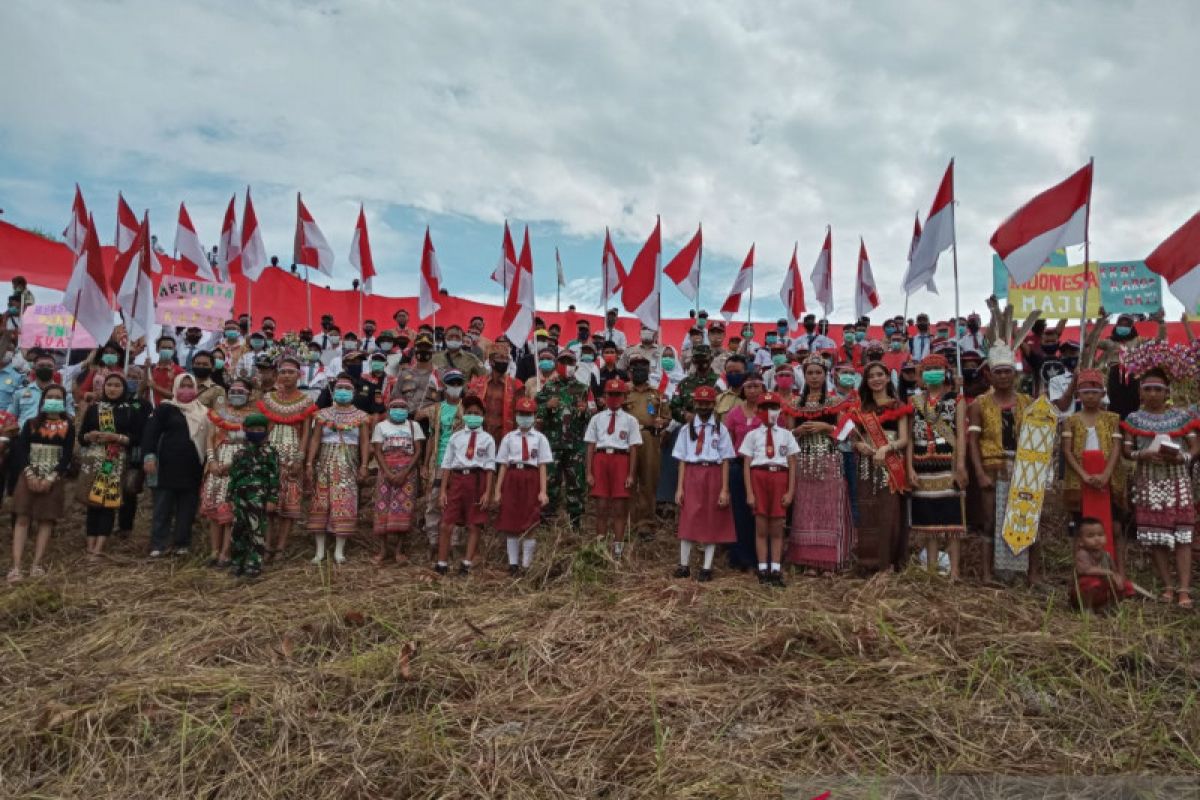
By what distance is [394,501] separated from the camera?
305 inches

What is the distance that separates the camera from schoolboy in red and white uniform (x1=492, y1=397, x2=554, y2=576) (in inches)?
286

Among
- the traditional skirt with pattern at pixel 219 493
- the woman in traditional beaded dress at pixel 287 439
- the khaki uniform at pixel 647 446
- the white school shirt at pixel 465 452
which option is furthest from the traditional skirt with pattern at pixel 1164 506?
the traditional skirt with pattern at pixel 219 493

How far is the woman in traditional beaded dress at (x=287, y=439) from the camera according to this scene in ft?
25.5

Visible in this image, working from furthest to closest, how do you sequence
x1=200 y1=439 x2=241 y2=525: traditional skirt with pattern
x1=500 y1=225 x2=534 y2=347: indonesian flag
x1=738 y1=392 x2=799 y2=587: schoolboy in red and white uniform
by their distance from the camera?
x1=500 y1=225 x2=534 y2=347: indonesian flag → x1=200 y1=439 x2=241 y2=525: traditional skirt with pattern → x1=738 y1=392 x2=799 y2=587: schoolboy in red and white uniform

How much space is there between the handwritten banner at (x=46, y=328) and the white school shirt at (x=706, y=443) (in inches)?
370

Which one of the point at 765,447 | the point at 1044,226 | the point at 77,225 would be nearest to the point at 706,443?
the point at 765,447

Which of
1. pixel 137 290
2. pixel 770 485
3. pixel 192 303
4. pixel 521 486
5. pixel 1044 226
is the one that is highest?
pixel 1044 226

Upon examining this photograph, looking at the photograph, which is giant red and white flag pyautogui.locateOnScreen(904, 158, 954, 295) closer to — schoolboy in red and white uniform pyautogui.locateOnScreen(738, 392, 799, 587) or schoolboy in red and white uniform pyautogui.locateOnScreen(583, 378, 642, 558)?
schoolboy in red and white uniform pyautogui.locateOnScreen(738, 392, 799, 587)

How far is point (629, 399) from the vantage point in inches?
347

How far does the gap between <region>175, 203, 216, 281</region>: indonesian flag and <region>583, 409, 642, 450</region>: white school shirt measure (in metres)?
8.44

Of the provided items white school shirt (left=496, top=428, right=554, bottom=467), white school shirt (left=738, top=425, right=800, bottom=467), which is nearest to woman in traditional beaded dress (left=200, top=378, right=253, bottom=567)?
white school shirt (left=496, top=428, right=554, bottom=467)

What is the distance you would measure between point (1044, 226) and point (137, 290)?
30.8 feet

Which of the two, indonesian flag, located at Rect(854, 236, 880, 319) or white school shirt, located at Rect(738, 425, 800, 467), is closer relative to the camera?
white school shirt, located at Rect(738, 425, 800, 467)

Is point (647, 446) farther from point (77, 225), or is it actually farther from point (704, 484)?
point (77, 225)
